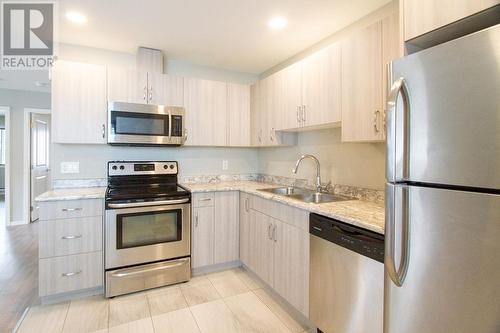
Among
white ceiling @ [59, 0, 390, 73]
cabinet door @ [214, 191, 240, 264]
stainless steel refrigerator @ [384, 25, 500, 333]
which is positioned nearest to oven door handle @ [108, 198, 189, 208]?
cabinet door @ [214, 191, 240, 264]

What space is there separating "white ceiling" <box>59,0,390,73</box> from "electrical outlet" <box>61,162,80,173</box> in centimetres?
127

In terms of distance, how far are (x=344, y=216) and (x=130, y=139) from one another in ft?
7.10

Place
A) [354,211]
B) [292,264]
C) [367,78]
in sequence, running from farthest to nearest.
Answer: [292,264], [367,78], [354,211]

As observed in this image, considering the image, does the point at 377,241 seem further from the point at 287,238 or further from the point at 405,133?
the point at 287,238

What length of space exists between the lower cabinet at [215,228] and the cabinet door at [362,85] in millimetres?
1458

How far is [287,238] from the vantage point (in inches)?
82.6

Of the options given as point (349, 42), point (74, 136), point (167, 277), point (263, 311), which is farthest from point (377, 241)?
point (74, 136)

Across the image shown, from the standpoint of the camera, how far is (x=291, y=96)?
2.60 metres

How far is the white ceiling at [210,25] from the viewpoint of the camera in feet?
6.72

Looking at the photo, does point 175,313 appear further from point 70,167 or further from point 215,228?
point 70,167

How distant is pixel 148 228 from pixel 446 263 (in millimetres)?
2277

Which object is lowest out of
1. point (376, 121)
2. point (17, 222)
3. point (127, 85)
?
point (17, 222)

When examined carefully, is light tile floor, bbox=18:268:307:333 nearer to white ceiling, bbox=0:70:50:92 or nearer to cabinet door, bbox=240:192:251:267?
cabinet door, bbox=240:192:251:267

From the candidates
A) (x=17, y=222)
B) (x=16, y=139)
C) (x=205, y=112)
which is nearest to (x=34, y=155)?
(x=16, y=139)
